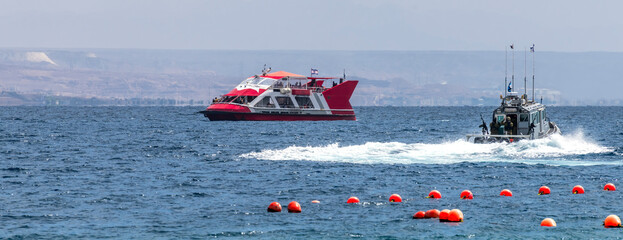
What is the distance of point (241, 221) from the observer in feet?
106

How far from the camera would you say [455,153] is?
189 ft

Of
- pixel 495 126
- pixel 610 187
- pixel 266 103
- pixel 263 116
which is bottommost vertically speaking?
pixel 610 187

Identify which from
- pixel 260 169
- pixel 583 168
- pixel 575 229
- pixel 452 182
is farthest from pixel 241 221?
pixel 583 168

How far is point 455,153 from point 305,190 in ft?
63.0

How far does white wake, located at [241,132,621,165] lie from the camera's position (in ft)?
175

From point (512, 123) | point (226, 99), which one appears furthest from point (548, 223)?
point (226, 99)

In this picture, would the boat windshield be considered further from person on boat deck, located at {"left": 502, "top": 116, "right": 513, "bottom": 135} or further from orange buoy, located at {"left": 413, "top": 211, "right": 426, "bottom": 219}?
orange buoy, located at {"left": 413, "top": 211, "right": 426, "bottom": 219}

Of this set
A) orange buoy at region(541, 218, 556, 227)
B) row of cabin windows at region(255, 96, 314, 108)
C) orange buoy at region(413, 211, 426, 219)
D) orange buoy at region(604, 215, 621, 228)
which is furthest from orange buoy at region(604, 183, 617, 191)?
row of cabin windows at region(255, 96, 314, 108)

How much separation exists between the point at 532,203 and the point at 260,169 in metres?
17.7

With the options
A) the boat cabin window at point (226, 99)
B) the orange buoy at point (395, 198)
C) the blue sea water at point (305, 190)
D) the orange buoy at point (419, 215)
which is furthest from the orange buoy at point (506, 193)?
the boat cabin window at point (226, 99)

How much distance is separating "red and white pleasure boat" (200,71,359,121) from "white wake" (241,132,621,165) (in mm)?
55046

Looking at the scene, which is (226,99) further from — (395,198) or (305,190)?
(395,198)

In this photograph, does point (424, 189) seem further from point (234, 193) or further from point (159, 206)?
point (159, 206)

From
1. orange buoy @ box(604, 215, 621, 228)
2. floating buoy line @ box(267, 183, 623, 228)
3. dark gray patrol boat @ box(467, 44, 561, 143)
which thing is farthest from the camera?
dark gray patrol boat @ box(467, 44, 561, 143)
